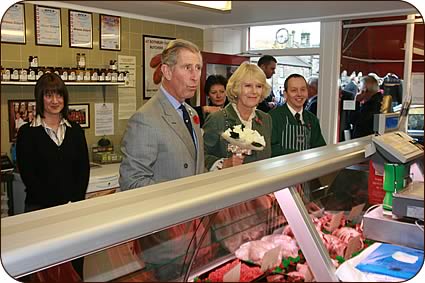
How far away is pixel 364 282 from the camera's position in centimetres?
106

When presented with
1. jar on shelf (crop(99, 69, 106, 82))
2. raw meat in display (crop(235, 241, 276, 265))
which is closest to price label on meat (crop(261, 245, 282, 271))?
raw meat in display (crop(235, 241, 276, 265))

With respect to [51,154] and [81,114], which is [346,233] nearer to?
[51,154]

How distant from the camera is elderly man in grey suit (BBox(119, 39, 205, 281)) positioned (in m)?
1.43

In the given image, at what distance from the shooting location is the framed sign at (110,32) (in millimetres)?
3867

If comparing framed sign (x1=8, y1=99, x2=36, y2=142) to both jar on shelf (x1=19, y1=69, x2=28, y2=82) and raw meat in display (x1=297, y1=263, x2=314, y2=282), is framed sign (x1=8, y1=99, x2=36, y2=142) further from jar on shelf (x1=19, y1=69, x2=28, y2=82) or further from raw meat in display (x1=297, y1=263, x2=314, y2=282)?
raw meat in display (x1=297, y1=263, x2=314, y2=282)

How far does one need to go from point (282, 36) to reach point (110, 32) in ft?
7.13

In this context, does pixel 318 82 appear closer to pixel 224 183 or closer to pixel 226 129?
pixel 226 129

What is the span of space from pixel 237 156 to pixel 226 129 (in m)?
0.30

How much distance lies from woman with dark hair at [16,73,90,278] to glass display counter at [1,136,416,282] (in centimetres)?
122

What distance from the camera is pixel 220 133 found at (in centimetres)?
203

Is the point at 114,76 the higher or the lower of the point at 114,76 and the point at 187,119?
the higher

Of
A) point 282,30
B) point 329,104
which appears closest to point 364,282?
point 329,104

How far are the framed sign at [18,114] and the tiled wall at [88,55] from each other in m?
0.03

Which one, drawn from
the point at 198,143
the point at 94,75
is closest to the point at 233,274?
the point at 198,143
